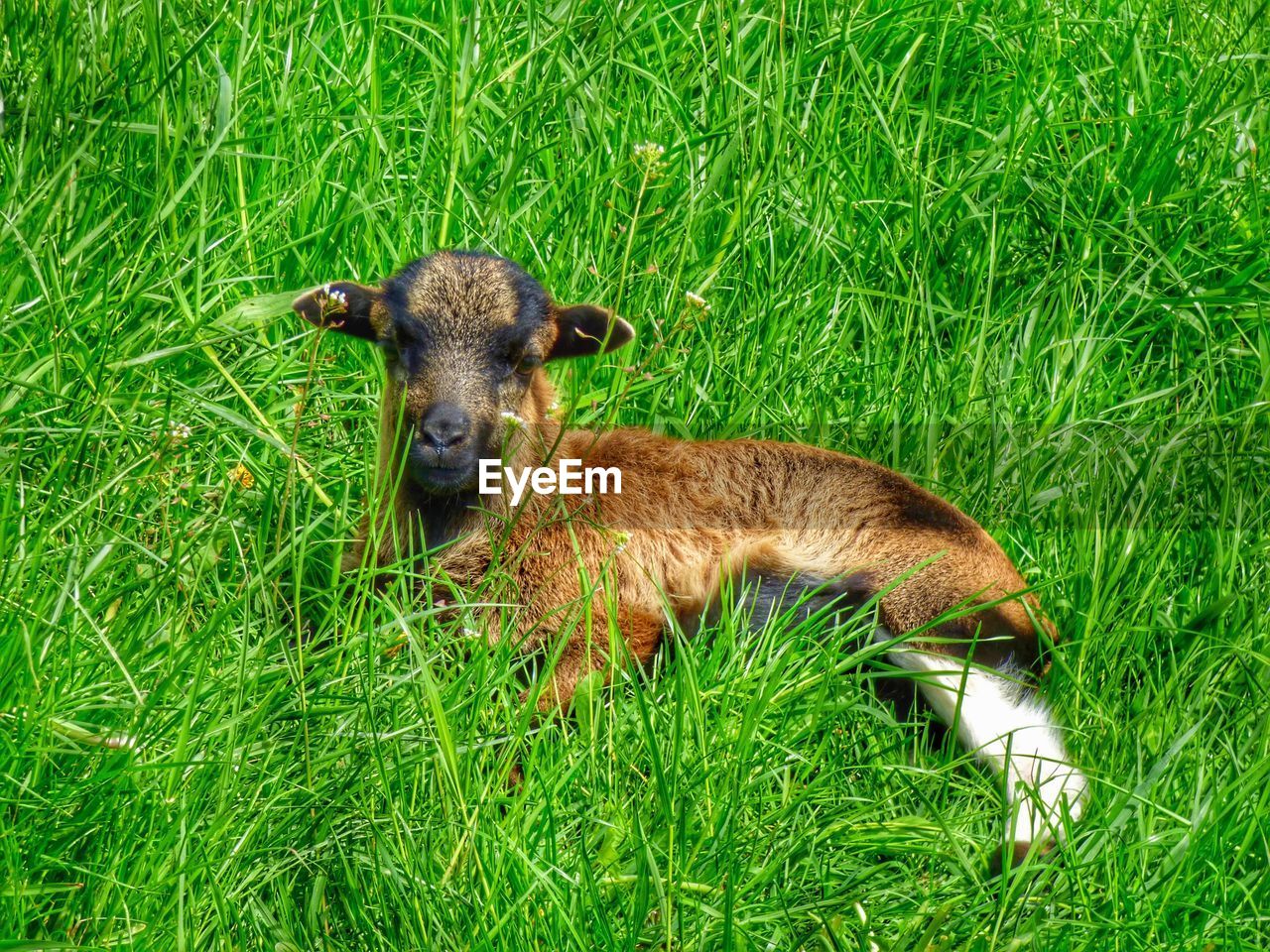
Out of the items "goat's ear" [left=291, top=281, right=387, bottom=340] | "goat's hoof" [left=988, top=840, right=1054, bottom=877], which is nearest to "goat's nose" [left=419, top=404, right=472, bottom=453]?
"goat's ear" [left=291, top=281, right=387, bottom=340]

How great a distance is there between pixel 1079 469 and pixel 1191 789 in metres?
1.73

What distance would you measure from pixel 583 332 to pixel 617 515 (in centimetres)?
76

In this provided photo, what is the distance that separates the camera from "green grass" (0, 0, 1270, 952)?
365cm

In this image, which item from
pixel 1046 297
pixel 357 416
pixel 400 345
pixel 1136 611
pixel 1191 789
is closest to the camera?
pixel 1191 789

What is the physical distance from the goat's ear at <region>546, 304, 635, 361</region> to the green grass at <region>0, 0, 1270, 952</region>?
285 mm

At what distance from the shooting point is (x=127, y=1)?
600 centimetres

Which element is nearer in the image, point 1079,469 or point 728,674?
point 728,674

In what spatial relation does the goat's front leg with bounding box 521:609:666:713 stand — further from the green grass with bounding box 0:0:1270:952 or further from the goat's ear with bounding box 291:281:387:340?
the goat's ear with bounding box 291:281:387:340

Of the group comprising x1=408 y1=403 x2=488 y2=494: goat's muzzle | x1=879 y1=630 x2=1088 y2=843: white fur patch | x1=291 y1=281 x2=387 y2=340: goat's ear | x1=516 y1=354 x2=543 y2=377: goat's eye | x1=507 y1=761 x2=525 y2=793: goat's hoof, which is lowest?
x1=507 y1=761 x2=525 y2=793: goat's hoof

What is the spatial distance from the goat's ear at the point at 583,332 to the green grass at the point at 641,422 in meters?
0.28

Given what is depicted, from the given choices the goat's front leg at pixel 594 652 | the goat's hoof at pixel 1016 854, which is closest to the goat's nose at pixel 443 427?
the goat's front leg at pixel 594 652

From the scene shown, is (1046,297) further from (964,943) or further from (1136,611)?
(964,943)

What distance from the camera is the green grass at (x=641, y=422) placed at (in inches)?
144

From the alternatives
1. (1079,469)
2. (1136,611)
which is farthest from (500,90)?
(1136,611)
